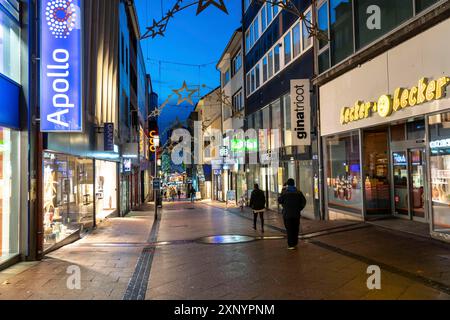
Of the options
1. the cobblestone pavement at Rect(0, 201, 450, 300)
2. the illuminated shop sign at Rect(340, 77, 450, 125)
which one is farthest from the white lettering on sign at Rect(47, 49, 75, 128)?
the illuminated shop sign at Rect(340, 77, 450, 125)

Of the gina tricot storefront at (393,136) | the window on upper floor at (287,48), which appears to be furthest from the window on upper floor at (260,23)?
the gina tricot storefront at (393,136)

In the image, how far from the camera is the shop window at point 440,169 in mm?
10711

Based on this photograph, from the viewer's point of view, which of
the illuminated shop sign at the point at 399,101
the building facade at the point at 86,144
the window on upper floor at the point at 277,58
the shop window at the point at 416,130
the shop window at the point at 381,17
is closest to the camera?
the illuminated shop sign at the point at 399,101

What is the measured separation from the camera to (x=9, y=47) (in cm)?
999

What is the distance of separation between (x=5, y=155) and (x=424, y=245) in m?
9.64

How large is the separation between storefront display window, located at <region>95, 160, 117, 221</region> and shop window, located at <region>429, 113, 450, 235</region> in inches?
540

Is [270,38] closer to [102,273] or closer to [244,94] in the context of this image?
[244,94]

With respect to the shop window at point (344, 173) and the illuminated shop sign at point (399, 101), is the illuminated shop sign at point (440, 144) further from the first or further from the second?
the shop window at point (344, 173)

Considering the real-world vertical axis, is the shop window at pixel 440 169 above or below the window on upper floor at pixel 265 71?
below

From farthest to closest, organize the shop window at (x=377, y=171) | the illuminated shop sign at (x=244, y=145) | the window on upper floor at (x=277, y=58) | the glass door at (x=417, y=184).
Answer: the illuminated shop sign at (x=244, y=145), the window on upper floor at (x=277, y=58), the shop window at (x=377, y=171), the glass door at (x=417, y=184)

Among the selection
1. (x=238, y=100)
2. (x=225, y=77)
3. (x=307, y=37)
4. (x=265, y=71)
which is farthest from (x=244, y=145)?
(x=307, y=37)

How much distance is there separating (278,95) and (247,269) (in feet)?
55.4

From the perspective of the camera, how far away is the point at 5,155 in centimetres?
986

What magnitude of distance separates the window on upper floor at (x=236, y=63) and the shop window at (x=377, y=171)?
22.3m
